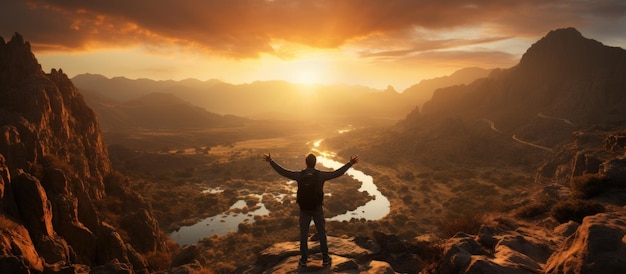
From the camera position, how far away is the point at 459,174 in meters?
78.9

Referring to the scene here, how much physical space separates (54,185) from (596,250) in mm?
29198

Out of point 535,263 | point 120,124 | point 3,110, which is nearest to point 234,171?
point 3,110

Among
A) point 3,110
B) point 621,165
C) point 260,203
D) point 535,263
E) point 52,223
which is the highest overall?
point 3,110

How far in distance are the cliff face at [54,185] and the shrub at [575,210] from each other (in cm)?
1957

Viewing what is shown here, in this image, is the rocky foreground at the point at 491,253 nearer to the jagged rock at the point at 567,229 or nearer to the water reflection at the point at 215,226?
the jagged rock at the point at 567,229

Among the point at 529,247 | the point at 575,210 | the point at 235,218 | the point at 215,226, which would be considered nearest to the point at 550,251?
the point at 529,247

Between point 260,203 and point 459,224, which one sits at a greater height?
point 459,224

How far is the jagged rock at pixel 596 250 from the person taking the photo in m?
7.02

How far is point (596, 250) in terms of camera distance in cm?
728

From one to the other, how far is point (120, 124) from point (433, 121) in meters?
158

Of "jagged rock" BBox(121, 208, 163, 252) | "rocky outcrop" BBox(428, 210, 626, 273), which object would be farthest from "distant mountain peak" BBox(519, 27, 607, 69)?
"jagged rock" BBox(121, 208, 163, 252)

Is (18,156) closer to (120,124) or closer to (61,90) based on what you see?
(61,90)

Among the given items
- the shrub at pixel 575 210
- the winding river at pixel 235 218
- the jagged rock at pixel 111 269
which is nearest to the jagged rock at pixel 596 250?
the shrub at pixel 575 210

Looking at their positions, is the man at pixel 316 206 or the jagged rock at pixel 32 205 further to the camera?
the jagged rock at pixel 32 205
